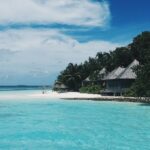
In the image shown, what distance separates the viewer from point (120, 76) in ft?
126

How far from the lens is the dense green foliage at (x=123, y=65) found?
91.6ft

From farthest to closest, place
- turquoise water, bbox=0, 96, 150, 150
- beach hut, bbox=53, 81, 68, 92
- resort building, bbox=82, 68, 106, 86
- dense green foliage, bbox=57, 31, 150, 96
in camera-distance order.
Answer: beach hut, bbox=53, 81, 68, 92, resort building, bbox=82, 68, 106, 86, dense green foliage, bbox=57, 31, 150, 96, turquoise water, bbox=0, 96, 150, 150

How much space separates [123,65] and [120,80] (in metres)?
5.06

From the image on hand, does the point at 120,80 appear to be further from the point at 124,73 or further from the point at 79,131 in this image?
the point at 79,131

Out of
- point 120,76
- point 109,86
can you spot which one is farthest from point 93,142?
point 109,86

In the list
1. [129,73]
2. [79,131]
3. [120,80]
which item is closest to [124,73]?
[129,73]

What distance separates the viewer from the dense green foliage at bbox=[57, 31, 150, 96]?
91.6 ft

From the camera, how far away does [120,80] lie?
38.6m

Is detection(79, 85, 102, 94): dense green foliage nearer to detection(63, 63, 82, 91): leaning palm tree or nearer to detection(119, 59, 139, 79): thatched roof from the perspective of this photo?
detection(119, 59, 139, 79): thatched roof

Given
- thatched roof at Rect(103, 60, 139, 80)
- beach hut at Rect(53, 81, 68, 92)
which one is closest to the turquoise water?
thatched roof at Rect(103, 60, 139, 80)

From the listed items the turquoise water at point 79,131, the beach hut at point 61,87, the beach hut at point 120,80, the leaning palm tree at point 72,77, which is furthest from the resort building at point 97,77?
the turquoise water at point 79,131

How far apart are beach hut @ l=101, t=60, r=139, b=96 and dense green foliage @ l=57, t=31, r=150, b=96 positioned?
1.56 meters

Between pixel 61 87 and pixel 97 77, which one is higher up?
pixel 97 77

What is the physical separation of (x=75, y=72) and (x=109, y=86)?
54.1 ft
